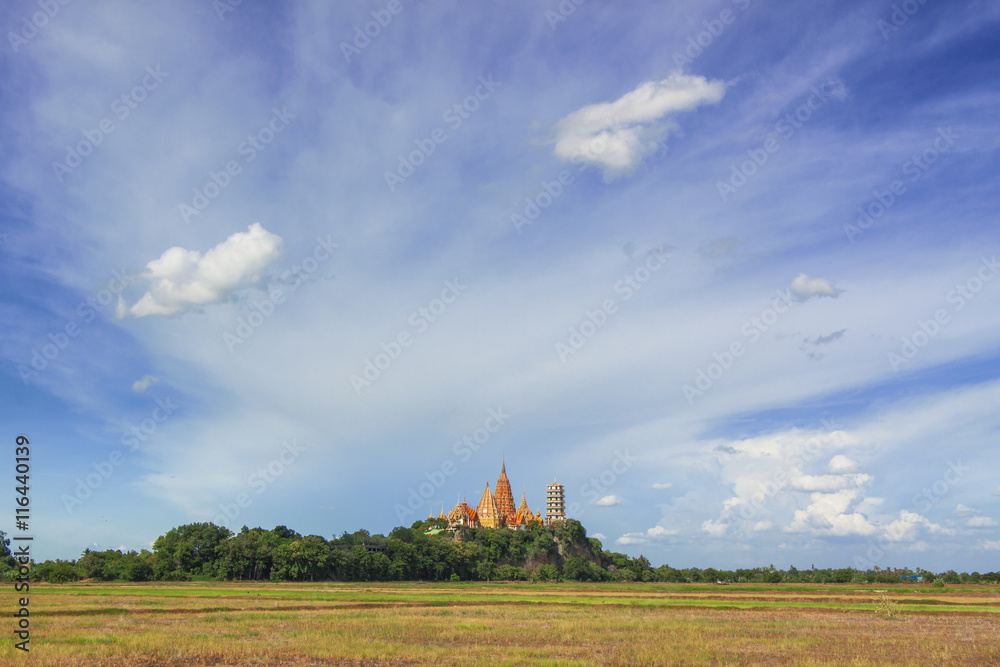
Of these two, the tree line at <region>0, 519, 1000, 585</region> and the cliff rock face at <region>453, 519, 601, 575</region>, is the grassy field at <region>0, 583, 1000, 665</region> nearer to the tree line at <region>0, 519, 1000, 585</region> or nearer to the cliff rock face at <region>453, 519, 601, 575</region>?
the tree line at <region>0, 519, 1000, 585</region>

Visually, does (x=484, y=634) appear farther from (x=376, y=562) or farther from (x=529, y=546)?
(x=529, y=546)

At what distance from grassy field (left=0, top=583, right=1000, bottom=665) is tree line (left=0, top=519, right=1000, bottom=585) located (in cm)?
5157

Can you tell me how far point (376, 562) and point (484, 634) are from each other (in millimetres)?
91103

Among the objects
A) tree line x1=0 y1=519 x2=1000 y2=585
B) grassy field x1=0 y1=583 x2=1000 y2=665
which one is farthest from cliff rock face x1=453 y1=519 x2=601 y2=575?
grassy field x1=0 y1=583 x2=1000 y2=665

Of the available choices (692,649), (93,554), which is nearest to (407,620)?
(692,649)

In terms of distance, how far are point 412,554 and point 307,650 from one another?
104301 millimetres

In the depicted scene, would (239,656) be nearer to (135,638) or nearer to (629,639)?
(135,638)

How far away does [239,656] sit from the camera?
29266mm

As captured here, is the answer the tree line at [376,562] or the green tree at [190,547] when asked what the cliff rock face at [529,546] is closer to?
the tree line at [376,562]

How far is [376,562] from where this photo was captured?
123 metres

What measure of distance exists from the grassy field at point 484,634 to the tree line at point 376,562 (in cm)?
5157

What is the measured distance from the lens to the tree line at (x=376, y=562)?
10900 centimetres

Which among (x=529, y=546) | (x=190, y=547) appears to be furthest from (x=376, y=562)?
(x=529, y=546)

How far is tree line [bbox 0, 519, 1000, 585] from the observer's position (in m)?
109
